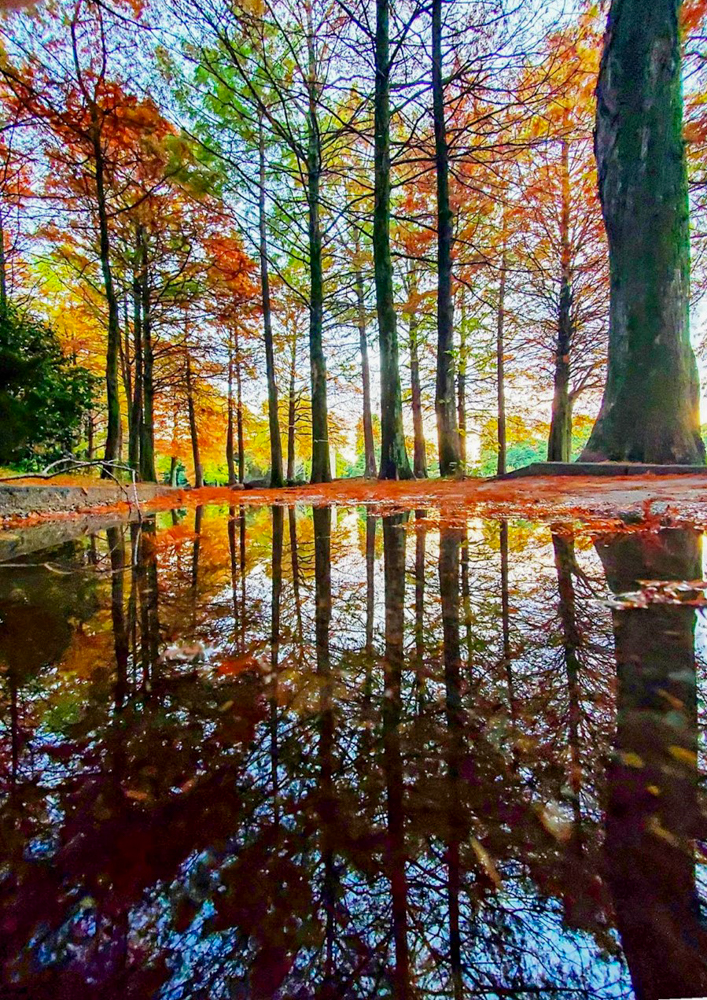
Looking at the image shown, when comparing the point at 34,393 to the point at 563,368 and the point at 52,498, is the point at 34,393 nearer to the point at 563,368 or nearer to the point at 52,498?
the point at 52,498

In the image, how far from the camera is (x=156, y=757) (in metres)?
0.82

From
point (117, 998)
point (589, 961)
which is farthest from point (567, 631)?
point (117, 998)

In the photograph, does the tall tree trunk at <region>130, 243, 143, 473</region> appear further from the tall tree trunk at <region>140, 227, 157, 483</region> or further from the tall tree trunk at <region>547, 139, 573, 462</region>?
the tall tree trunk at <region>547, 139, 573, 462</region>

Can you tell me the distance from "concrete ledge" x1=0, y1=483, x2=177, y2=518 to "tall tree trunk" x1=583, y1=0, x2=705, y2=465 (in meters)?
6.65

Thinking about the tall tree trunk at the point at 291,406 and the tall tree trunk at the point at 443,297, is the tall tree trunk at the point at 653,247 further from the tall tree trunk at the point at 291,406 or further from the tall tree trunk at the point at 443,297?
the tall tree trunk at the point at 291,406

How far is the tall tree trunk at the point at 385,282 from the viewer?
7367 mm

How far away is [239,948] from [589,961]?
0.37 metres

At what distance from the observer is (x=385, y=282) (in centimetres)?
759

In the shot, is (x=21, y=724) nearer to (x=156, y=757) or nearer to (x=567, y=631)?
(x=156, y=757)

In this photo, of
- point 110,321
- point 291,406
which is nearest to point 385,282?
point 110,321

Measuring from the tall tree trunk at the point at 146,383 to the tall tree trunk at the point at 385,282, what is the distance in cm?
621

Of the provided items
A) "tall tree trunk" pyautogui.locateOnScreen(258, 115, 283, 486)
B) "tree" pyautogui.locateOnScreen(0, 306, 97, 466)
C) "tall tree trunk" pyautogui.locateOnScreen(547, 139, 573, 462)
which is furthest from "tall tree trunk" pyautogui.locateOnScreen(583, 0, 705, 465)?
"tree" pyautogui.locateOnScreen(0, 306, 97, 466)

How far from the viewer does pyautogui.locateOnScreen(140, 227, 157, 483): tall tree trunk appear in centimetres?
1093

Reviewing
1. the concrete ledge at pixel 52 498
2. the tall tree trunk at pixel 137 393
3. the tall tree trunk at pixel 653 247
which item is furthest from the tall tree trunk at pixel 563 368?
the tall tree trunk at pixel 137 393
